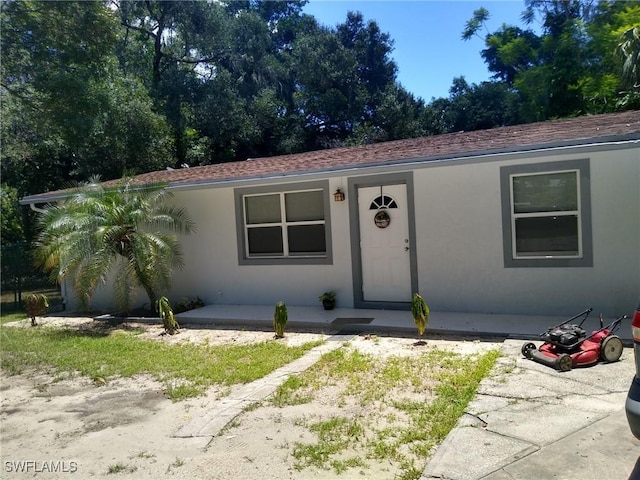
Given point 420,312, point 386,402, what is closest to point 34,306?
point 420,312

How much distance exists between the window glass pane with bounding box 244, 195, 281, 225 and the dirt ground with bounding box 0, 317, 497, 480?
4.58 meters

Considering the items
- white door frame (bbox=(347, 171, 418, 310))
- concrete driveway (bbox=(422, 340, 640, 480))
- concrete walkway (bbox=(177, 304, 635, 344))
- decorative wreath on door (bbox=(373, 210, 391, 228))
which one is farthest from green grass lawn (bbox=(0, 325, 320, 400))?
decorative wreath on door (bbox=(373, 210, 391, 228))

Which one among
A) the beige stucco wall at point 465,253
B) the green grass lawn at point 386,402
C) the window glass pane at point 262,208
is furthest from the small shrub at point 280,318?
the window glass pane at point 262,208

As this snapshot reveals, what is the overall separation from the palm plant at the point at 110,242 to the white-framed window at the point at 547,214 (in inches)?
245

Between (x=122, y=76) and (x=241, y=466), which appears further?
(x=122, y=76)

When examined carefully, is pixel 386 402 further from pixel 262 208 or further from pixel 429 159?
pixel 262 208

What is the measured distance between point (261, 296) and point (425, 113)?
1990cm

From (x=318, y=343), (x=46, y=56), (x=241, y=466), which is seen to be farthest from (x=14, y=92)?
(x=241, y=466)

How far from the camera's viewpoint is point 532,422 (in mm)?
3895

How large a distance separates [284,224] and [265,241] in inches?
23.1

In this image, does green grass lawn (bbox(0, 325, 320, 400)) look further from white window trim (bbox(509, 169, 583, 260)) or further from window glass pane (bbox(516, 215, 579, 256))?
window glass pane (bbox(516, 215, 579, 256))

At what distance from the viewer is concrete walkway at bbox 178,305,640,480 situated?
10.6 ft

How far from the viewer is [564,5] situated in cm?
2675

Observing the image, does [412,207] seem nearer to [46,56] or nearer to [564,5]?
[46,56]
